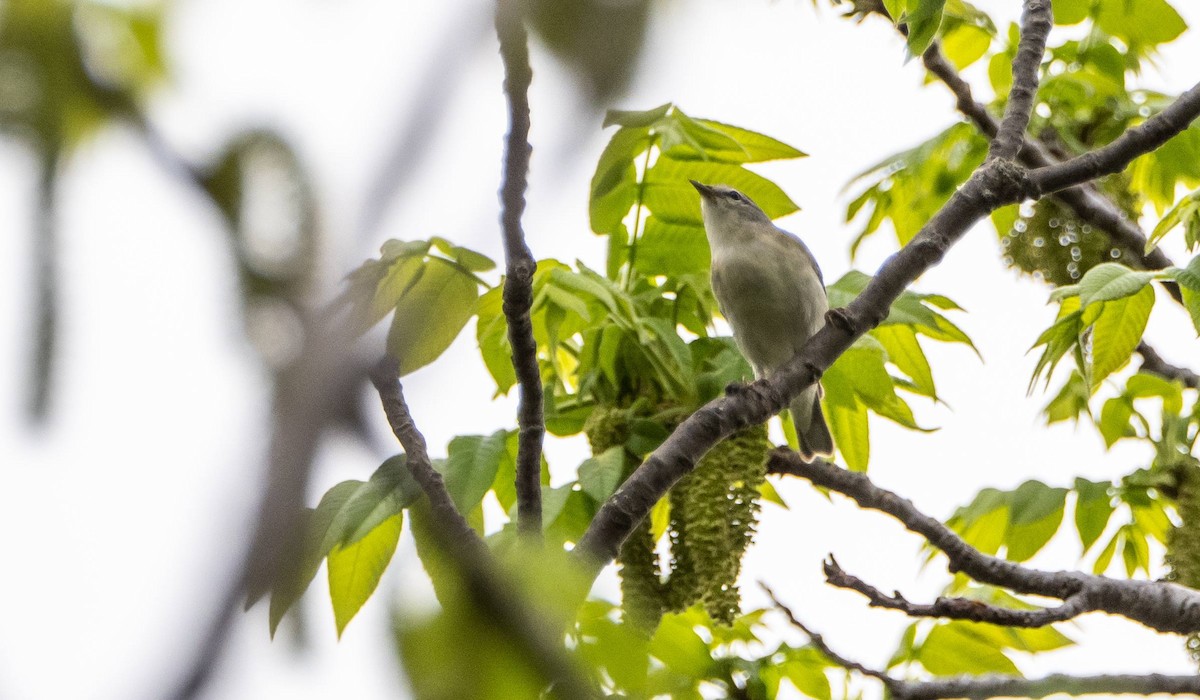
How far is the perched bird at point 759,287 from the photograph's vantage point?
4.61 meters

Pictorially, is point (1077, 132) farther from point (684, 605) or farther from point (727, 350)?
point (684, 605)

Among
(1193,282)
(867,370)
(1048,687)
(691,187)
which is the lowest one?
(1048,687)

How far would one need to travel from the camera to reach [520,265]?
5.82 feet

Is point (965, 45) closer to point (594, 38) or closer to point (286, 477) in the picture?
point (594, 38)

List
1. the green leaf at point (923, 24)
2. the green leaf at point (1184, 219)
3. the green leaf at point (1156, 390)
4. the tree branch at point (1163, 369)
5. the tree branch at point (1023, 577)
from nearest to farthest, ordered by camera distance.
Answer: the green leaf at point (923, 24) → the green leaf at point (1184, 219) → the tree branch at point (1023, 577) → the green leaf at point (1156, 390) → the tree branch at point (1163, 369)

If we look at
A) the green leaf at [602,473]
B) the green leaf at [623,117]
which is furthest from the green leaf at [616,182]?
the green leaf at [623,117]

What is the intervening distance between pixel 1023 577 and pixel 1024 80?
1.47 meters

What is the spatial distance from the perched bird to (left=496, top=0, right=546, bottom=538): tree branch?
251 cm

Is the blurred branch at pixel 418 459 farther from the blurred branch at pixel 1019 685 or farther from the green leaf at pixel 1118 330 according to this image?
the green leaf at pixel 1118 330

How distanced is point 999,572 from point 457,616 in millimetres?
3053

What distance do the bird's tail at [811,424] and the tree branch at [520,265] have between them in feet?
9.56

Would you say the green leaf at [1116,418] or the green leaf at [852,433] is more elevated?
the green leaf at [852,433]

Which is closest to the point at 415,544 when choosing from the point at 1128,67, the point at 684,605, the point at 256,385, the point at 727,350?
the point at 256,385

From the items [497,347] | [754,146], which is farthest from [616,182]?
[497,347]
